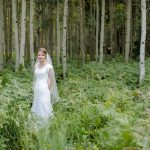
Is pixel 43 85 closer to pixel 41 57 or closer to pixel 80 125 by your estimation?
pixel 41 57

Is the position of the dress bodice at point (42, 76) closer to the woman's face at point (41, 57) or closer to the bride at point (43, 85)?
the bride at point (43, 85)

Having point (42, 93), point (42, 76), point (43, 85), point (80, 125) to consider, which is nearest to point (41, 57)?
point (42, 76)

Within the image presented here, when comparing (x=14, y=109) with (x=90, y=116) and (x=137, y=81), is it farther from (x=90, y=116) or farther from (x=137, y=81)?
(x=137, y=81)

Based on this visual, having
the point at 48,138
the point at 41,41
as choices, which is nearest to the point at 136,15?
the point at 41,41

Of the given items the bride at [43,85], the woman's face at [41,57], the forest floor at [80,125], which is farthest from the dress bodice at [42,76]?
the forest floor at [80,125]

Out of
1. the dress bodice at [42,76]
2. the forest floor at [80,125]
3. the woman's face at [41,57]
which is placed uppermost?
the woman's face at [41,57]

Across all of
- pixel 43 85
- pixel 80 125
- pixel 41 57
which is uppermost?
pixel 41 57

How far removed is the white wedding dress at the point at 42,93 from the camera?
1052 cm

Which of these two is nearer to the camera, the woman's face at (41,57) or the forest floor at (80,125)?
the forest floor at (80,125)

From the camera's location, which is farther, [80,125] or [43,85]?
[43,85]

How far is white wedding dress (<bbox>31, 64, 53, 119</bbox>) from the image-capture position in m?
10.5

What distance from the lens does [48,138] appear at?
21.2ft

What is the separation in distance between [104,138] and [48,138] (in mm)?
864

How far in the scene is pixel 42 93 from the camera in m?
10.7
